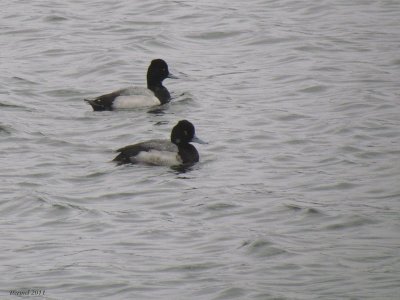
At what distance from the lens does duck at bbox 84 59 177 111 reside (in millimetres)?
18522

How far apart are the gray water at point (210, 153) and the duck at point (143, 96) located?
172 mm

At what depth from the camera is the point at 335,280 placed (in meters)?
11.6

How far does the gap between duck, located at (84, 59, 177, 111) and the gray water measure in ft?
0.56

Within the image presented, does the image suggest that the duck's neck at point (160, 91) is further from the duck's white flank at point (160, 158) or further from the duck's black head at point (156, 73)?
the duck's white flank at point (160, 158)

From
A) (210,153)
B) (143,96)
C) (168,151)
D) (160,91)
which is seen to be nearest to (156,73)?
(160,91)

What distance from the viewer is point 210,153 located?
1652 cm

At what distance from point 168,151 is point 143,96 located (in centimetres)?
314

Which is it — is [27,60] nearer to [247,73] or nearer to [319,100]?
[247,73]

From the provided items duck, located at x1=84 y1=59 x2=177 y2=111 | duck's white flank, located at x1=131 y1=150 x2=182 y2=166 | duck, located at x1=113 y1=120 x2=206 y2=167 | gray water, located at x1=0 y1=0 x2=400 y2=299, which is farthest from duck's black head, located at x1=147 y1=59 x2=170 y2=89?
duck's white flank, located at x1=131 y1=150 x2=182 y2=166

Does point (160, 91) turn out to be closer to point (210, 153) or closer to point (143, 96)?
point (143, 96)

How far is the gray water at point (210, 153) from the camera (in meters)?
11.9

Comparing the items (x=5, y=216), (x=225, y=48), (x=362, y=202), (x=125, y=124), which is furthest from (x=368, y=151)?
(x=225, y=48)

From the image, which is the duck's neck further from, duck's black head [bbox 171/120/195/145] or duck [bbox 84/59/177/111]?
duck's black head [bbox 171/120/195/145]

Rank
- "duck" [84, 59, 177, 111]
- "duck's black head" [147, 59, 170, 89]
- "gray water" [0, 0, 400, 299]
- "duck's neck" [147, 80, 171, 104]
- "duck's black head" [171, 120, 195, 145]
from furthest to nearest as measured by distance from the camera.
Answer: "duck's black head" [147, 59, 170, 89]
"duck's neck" [147, 80, 171, 104]
"duck" [84, 59, 177, 111]
"duck's black head" [171, 120, 195, 145]
"gray water" [0, 0, 400, 299]
